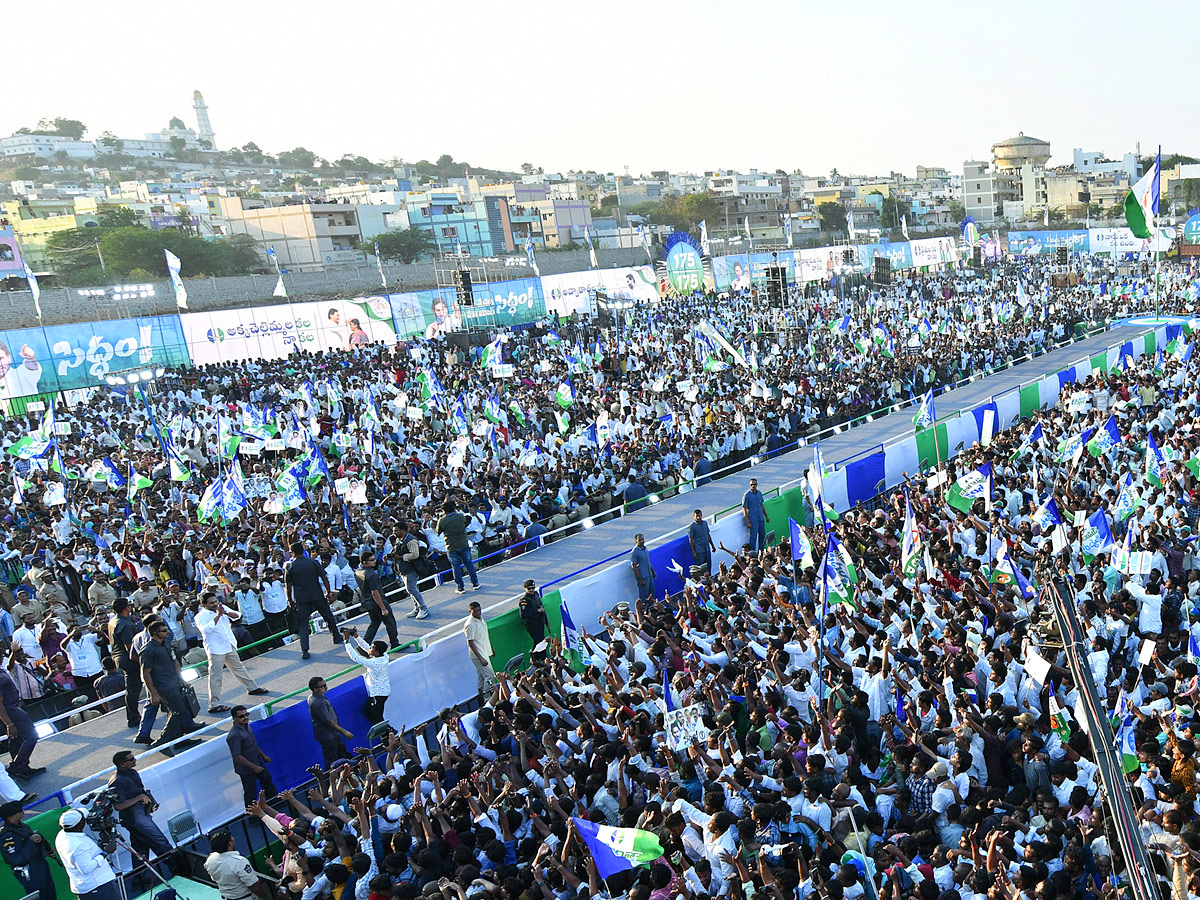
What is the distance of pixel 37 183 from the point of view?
144 meters

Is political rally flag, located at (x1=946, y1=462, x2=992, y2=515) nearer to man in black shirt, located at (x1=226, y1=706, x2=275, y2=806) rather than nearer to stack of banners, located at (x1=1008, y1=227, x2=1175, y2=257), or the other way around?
man in black shirt, located at (x1=226, y1=706, x2=275, y2=806)

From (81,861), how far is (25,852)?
2.73ft

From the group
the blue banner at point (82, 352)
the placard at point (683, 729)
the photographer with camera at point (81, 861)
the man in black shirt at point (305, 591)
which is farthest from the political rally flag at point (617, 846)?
the blue banner at point (82, 352)

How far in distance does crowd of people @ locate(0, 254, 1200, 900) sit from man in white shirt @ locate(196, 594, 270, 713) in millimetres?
32

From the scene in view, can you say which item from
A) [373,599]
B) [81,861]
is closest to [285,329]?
[373,599]

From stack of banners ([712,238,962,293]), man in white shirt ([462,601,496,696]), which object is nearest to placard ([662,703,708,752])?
man in white shirt ([462,601,496,696])

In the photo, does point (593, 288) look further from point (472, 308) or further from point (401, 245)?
point (401, 245)

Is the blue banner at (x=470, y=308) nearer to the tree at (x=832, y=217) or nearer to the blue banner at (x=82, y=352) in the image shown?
the blue banner at (x=82, y=352)

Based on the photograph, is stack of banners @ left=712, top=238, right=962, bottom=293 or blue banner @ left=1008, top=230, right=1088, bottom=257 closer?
stack of banners @ left=712, top=238, right=962, bottom=293

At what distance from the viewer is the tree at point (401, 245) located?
78.9 m

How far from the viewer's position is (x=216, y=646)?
10125mm

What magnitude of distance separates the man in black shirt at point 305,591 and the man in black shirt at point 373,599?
49cm

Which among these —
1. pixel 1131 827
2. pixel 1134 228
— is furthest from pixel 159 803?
pixel 1134 228

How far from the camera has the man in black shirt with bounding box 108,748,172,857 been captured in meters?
7.77
